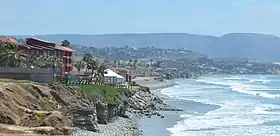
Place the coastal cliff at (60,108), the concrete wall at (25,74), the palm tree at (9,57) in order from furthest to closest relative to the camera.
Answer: the palm tree at (9,57) → the concrete wall at (25,74) → the coastal cliff at (60,108)

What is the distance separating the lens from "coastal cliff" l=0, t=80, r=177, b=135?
38.1 m

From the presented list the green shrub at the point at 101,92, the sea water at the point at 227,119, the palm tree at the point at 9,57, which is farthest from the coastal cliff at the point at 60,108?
the palm tree at the point at 9,57

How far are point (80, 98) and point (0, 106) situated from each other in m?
18.1

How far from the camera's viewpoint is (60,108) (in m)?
50.5

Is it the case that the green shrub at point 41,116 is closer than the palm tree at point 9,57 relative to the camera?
Yes

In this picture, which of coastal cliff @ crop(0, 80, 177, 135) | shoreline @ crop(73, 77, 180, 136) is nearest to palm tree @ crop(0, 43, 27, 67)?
coastal cliff @ crop(0, 80, 177, 135)

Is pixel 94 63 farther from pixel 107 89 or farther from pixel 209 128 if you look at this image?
pixel 209 128

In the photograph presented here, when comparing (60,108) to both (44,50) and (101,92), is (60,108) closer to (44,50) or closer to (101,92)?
(101,92)

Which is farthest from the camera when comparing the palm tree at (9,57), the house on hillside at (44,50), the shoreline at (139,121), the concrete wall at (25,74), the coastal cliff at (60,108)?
the house on hillside at (44,50)

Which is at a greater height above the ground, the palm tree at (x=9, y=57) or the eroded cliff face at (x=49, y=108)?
the palm tree at (x=9, y=57)

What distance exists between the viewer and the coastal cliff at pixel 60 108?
38056 millimetres

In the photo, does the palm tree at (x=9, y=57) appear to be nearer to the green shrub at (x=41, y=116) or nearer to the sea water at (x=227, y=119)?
the sea water at (x=227, y=119)

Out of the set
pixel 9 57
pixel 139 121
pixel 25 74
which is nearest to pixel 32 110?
pixel 25 74

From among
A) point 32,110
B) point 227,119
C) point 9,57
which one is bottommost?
point 227,119
